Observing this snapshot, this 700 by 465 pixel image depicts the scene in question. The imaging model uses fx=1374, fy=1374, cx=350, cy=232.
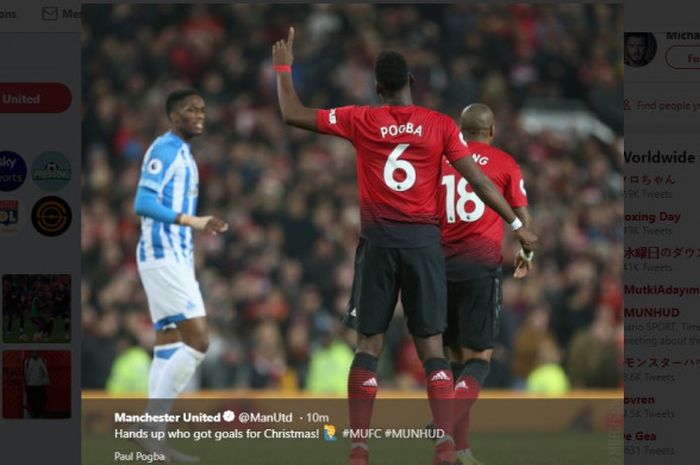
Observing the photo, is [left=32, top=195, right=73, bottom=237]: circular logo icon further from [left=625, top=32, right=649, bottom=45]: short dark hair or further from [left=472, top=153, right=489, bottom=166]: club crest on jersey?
[left=472, top=153, right=489, bottom=166]: club crest on jersey

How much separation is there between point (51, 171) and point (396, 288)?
1.98 metres

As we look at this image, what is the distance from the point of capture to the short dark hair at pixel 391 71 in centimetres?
690

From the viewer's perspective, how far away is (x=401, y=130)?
696 centimetres

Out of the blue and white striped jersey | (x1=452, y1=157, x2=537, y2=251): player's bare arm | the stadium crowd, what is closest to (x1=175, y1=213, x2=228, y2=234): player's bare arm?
the blue and white striped jersey

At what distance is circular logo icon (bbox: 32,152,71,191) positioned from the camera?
591 centimetres

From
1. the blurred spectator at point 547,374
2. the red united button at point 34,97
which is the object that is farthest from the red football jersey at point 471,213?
the blurred spectator at point 547,374

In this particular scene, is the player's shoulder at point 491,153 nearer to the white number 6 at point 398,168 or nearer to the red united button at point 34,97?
the white number 6 at point 398,168

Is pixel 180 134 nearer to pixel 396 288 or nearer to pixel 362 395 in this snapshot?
pixel 396 288

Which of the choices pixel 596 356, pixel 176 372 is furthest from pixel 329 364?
pixel 176 372

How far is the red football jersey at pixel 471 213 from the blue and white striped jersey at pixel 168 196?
1698 millimetres

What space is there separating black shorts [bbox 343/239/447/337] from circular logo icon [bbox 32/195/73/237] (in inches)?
67.3

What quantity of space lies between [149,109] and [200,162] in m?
0.85

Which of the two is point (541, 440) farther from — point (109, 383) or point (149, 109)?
point (149, 109)

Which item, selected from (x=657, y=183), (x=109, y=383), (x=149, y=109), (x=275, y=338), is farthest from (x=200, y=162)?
(x=657, y=183)
